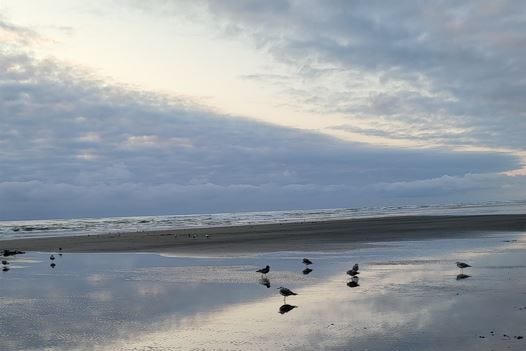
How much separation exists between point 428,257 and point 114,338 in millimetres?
16406

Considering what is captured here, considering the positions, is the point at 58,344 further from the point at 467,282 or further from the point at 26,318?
→ the point at 467,282

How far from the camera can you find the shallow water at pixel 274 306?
11.0 metres

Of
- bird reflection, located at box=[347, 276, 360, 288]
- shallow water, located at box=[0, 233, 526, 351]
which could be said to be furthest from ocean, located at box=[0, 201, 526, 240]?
bird reflection, located at box=[347, 276, 360, 288]

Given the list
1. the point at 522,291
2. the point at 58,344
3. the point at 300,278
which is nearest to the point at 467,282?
the point at 522,291

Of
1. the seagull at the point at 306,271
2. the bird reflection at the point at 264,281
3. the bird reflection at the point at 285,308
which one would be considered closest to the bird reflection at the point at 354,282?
the seagull at the point at 306,271

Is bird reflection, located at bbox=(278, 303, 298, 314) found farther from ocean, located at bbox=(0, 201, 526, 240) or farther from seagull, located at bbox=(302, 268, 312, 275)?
ocean, located at bbox=(0, 201, 526, 240)

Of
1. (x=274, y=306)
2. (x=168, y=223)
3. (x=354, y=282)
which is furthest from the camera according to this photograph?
(x=168, y=223)

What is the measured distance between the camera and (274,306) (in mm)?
14531

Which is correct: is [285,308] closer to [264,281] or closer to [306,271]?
[264,281]

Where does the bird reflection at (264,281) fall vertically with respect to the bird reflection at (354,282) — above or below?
below

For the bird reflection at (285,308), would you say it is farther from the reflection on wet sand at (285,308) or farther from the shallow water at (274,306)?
the shallow water at (274,306)

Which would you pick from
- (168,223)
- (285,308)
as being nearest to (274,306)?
(285,308)

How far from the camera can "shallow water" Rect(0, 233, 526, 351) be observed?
11.0m

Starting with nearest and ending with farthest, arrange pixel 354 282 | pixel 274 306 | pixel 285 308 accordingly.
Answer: pixel 285 308 → pixel 274 306 → pixel 354 282
